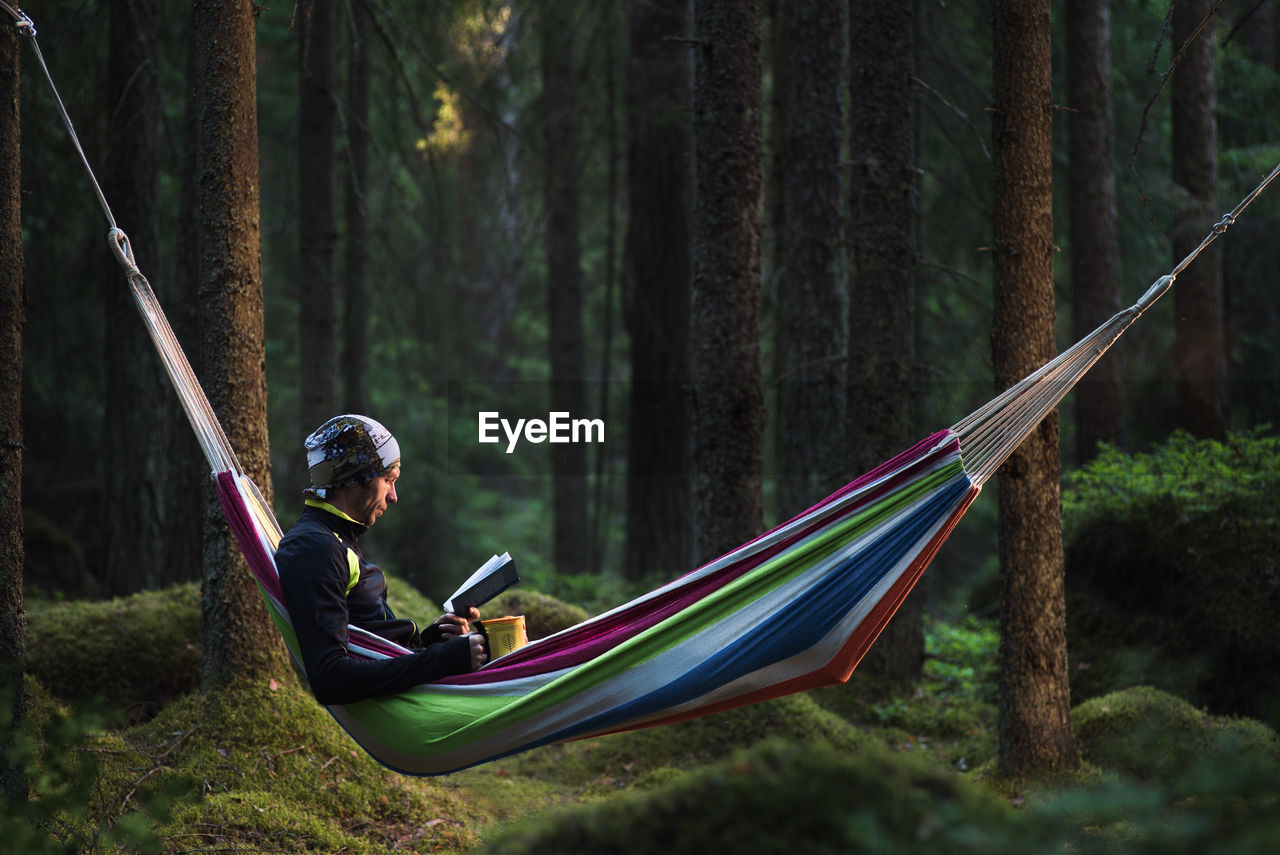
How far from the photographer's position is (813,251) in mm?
6258

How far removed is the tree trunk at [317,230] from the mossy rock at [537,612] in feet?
6.98

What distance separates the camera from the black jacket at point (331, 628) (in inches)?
98.8

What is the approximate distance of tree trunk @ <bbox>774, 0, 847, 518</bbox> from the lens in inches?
245

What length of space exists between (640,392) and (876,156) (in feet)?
10.5

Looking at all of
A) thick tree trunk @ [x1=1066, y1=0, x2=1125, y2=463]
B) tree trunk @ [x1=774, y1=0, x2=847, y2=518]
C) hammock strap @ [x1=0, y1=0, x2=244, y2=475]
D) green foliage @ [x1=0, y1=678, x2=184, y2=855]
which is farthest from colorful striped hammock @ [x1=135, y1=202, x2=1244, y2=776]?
thick tree trunk @ [x1=1066, y1=0, x2=1125, y2=463]

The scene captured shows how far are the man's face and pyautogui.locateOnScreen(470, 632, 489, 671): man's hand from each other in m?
0.39

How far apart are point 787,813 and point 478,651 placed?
1466mm

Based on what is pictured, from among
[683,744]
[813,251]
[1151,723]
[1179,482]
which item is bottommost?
[683,744]

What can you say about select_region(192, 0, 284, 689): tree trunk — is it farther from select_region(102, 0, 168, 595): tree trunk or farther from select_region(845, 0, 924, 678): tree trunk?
select_region(845, 0, 924, 678): tree trunk

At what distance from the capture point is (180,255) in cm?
600

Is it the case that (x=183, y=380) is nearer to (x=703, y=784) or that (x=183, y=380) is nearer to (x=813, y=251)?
(x=703, y=784)

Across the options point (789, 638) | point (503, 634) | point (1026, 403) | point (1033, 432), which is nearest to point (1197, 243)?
point (1033, 432)

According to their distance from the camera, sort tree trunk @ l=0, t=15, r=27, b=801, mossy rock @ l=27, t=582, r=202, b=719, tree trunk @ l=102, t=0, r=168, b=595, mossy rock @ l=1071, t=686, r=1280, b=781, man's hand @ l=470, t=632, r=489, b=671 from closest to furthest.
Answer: man's hand @ l=470, t=632, r=489, b=671
tree trunk @ l=0, t=15, r=27, b=801
mossy rock @ l=1071, t=686, r=1280, b=781
mossy rock @ l=27, t=582, r=202, b=719
tree trunk @ l=102, t=0, r=168, b=595

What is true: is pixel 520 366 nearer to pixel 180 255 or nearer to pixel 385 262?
pixel 385 262
